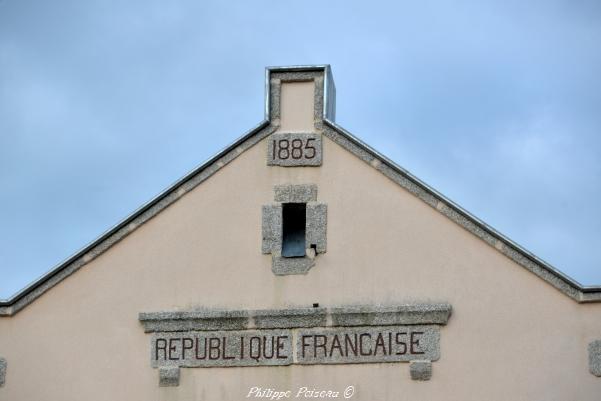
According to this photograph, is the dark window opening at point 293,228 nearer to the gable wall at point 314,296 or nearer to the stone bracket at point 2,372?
the gable wall at point 314,296

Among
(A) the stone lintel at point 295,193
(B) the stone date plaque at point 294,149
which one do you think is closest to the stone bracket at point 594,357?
(A) the stone lintel at point 295,193

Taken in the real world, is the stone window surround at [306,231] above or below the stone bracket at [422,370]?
above

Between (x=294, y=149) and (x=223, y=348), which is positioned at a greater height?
(x=294, y=149)

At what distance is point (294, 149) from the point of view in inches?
1187

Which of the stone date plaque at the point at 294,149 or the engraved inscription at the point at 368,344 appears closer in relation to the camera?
the engraved inscription at the point at 368,344

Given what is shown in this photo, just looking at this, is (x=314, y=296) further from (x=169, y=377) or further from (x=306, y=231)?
(x=169, y=377)

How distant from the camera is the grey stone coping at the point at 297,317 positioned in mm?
29000

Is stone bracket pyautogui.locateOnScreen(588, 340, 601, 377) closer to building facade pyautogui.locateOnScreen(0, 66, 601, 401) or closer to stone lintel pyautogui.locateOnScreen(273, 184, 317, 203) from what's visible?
building facade pyautogui.locateOnScreen(0, 66, 601, 401)

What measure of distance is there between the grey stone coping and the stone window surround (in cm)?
75

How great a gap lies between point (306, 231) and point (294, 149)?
4.59 feet

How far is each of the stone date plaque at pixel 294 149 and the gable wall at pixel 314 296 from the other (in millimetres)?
124

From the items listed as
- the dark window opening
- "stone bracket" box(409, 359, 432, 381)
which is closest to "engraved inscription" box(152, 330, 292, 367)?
the dark window opening

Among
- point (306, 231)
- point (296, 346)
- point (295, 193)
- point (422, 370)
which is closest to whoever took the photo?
point (422, 370)

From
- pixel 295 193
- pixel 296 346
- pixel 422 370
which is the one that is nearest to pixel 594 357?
pixel 422 370
